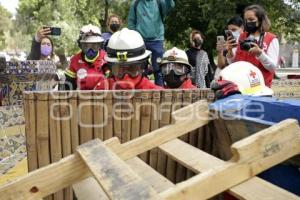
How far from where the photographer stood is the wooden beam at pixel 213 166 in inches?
86.2

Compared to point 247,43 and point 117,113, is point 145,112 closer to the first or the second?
point 117,113

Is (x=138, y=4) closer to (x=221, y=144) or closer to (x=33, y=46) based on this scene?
(x=33, y=46)

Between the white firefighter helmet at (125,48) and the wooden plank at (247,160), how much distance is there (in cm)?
170

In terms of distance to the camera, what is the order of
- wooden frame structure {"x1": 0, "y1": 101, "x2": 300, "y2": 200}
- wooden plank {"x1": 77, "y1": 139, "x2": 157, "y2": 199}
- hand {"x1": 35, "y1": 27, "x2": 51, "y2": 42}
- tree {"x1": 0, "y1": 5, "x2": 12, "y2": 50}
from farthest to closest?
A: 1. tree {"x1": 0, "y1": 5, "x2": 12, "y2": 50}
2. hand {"x1": 35, "y1": 27, "x2": 51, "y2": 42}
3. wooden frame structure {"x1": 0, "y1": 101, "x2": 300, "y2": 200}
4. wooden plank {"x1": 77, "y1": 139, "x2": 157, "y2": 199}

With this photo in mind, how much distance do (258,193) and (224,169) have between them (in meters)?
0.21

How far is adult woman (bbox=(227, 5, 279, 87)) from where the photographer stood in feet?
13.6

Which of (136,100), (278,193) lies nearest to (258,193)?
(278,193)

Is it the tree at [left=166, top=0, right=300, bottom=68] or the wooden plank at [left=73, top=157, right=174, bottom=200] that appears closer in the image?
the wooden plank at [left=73, top=157, right=174, bottom=200]

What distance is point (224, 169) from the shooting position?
7.18 feet

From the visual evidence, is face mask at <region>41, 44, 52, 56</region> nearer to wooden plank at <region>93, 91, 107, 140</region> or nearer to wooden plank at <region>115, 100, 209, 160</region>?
wooden plank at <region>93, 91, 107, 140</region>

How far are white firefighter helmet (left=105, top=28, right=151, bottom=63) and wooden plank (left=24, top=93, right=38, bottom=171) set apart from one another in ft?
2.82

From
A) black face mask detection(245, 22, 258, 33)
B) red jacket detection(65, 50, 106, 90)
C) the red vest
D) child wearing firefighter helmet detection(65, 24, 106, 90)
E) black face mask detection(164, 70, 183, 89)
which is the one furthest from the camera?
child wearing firefighter helmet detection(65, 24, 106, 90)

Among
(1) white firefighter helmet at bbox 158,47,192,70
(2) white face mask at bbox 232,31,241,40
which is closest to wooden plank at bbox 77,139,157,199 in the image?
(1) white firefighter helmet at bbox 158,47,192,70

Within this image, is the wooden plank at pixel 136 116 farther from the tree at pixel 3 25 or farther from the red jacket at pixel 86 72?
the tree at pixel 3 25
